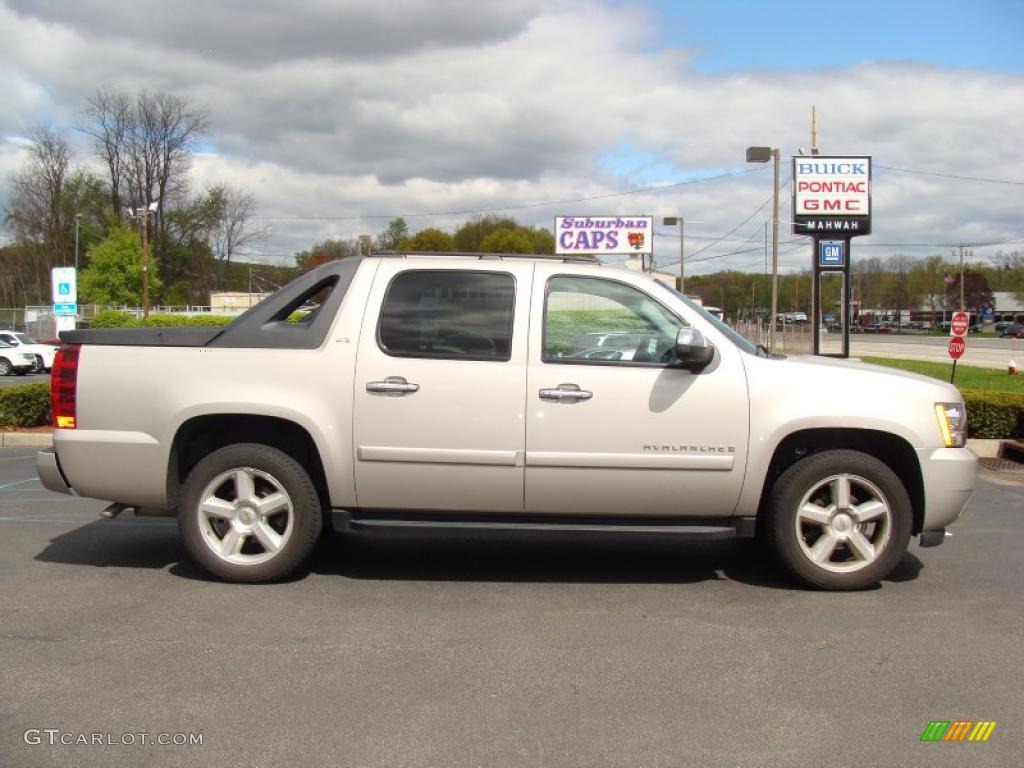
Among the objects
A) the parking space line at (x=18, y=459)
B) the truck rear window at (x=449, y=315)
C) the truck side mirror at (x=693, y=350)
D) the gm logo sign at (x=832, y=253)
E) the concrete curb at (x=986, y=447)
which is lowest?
the parking space line at (x=18, y=459)

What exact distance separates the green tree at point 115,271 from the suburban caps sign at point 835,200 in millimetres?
56382

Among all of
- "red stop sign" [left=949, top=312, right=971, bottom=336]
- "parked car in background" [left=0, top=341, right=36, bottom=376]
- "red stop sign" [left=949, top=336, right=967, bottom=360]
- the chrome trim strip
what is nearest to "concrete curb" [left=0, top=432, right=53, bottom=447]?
the chrome trim strip

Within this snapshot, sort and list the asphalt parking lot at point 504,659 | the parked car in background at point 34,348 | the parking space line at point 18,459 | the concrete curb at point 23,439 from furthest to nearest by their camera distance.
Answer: the parked car in background at point 34,348 < the concrete curb at point 23,439 < the parking space line at point 18,459 < the asphalt parking lot at point 504,659

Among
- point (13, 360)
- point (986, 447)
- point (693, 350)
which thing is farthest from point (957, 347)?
point (13, 360)

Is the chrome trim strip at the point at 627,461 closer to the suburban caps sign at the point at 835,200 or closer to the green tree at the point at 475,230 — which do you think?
the suburban caps sign at the point at 835,200

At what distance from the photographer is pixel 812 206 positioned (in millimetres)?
21672

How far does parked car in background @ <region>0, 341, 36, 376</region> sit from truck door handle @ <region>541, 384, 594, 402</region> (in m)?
29.5

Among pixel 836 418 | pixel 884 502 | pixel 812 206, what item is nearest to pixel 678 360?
pixel 836 418

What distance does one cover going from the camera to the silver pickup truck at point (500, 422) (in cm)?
486

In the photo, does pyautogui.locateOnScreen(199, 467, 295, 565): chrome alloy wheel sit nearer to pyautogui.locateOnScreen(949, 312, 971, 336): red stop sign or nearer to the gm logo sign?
pyautogui.locateOnScreen(949, 312, 971, 336): red stop sign

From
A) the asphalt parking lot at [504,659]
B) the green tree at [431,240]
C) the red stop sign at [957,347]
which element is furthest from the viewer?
the green tree at [431,240]

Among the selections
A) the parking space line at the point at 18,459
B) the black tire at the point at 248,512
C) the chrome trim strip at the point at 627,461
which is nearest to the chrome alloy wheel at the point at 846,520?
the chrome trim strip at the point at 627,461

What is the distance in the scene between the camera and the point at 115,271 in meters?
65.4

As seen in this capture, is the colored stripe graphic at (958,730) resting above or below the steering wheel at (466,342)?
below
